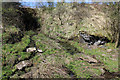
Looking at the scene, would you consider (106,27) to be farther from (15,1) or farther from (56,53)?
(15,1)

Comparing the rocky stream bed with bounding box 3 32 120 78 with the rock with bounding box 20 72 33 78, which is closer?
the rock with bounding box 20 72 33 78

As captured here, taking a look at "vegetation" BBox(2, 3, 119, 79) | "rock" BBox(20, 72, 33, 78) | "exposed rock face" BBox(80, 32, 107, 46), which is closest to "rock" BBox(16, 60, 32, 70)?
"vegetation" BBox(2, 3, 119, 79)

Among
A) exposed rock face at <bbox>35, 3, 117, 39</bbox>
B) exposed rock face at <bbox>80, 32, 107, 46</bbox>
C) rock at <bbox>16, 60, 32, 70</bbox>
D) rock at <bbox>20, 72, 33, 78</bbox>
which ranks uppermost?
exposed rock face at <bbox>35, 3, 117, 39</bbox>

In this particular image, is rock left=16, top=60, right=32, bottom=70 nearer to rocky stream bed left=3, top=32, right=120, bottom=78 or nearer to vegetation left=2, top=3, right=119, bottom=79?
rocky stream bed left=3, top=32, right=120, bottom=78

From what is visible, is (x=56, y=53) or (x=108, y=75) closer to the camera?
(x=108, y=75)

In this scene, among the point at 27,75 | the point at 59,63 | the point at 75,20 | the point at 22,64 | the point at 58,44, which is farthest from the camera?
the point at 75,20

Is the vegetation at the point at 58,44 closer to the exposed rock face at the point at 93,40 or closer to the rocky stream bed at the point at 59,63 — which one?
the rocky stream bed at the point at 59,63

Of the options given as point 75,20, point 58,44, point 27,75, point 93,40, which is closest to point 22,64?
point 27,75

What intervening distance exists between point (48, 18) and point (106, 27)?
545cm

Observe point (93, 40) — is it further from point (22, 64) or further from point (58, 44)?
point (22, 64)

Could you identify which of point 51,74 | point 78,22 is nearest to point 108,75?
point 51,74

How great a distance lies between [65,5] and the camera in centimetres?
992

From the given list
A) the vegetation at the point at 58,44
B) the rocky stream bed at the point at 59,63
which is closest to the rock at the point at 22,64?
the rocky stream bed at the point at 59,63

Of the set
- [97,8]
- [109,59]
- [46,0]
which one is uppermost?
[46,0]
